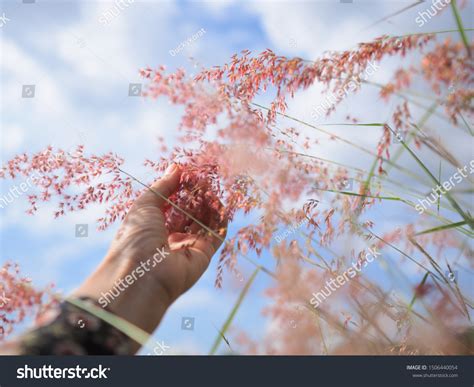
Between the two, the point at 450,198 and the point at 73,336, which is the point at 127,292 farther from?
the point at 450,198

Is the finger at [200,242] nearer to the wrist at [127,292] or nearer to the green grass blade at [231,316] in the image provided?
the wrist at [127,292]

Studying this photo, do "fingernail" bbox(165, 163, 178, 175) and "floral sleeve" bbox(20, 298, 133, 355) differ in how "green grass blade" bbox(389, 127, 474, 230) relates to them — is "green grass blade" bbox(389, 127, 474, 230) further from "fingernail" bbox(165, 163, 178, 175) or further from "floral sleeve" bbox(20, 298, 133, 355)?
"floral sleeve" bbox(20, 298, 133, 355)

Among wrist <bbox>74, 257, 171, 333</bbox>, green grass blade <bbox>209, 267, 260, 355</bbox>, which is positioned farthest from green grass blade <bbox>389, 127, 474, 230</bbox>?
wrist <bbox>74, 257, 171, 333</bbox>

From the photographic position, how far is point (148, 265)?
4.84 ft

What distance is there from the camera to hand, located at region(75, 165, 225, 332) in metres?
1.41

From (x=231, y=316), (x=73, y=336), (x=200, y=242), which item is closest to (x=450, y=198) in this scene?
(x=231, y=316)

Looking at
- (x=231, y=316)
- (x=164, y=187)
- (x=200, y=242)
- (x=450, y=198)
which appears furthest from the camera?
(x=200, y=242)

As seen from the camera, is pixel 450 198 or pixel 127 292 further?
pixel 127 292

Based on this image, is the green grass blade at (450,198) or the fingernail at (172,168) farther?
the fingernail at (172,168)

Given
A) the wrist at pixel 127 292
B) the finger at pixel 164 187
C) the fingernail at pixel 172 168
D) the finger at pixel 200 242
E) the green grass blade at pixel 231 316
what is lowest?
the green grass blade at pixel 231 316

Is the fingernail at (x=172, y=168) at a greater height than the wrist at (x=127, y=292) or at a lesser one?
greater

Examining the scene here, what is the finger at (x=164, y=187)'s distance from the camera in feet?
4.98

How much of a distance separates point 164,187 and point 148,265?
0.75 ft

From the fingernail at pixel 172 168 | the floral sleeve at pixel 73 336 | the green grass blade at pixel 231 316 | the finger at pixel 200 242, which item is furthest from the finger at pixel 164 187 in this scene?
the green grass blade at pixel 231 316
